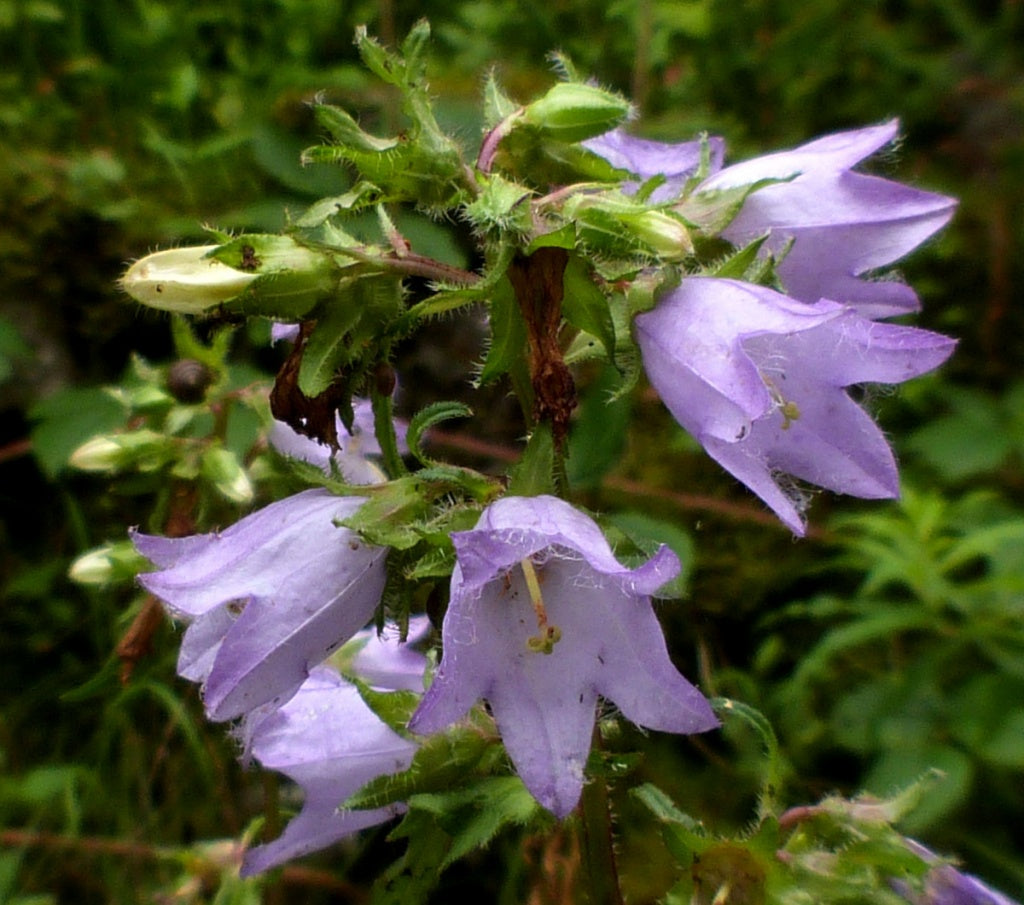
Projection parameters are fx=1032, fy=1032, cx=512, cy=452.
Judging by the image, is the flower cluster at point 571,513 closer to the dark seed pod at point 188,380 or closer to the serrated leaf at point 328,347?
the serrated leaf at point 328,347

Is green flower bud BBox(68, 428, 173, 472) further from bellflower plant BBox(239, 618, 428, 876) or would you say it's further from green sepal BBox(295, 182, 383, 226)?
green sepal BBox(295, 182, 383, 226)

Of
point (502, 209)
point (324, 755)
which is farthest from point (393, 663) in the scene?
point (502, 209)

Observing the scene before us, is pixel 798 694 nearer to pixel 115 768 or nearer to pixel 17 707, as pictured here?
pixel 115 768

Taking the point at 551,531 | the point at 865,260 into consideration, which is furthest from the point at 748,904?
the point at 865,260

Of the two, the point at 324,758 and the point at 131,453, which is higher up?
the point at 131,453

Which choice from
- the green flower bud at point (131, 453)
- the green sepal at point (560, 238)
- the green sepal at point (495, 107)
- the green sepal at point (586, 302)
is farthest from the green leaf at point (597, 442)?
the green sepal at point (560, 238)

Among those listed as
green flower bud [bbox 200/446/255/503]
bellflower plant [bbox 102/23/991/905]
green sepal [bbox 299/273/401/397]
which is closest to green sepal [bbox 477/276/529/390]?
bellflower plant [bbox 102/23/991/905]

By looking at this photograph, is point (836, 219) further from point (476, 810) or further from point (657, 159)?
point (476, 810)
